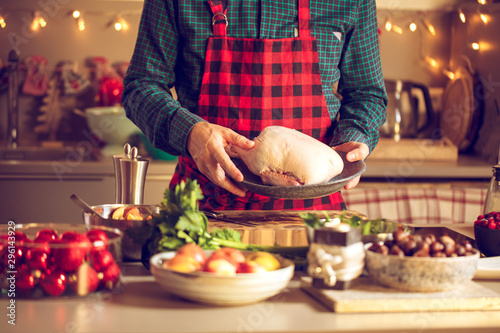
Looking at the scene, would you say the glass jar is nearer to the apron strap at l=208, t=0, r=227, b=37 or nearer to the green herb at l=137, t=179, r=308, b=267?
the green herb at l=137, t=179, r=308, b=267

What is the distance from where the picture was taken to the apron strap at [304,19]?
61.4 inches

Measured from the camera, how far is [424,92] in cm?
296

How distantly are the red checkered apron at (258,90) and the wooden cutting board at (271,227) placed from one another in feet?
0.50

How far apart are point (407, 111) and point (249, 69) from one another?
5.38 feet

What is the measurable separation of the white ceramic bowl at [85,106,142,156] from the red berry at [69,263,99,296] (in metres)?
1.92

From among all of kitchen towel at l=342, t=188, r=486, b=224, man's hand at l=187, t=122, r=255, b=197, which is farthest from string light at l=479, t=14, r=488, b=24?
man's hand at l=187, t=122, r=255, b=197

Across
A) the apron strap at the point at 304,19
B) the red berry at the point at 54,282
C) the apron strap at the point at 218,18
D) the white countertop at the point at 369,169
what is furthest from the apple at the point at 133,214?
the white countertop at the point at 369,169

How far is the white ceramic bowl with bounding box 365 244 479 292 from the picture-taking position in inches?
34.1

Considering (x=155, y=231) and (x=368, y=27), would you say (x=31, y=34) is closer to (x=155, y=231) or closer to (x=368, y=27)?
(x=368, y=27)

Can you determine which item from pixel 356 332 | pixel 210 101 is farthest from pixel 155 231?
pixel 210 101

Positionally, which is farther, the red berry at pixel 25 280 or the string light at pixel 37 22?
the string light at pixel 37 22

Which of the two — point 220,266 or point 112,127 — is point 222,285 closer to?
point 220,266

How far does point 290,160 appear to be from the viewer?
4.33ft

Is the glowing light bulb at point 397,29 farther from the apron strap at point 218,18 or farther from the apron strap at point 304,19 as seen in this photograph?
the apron strap at point 218,18
